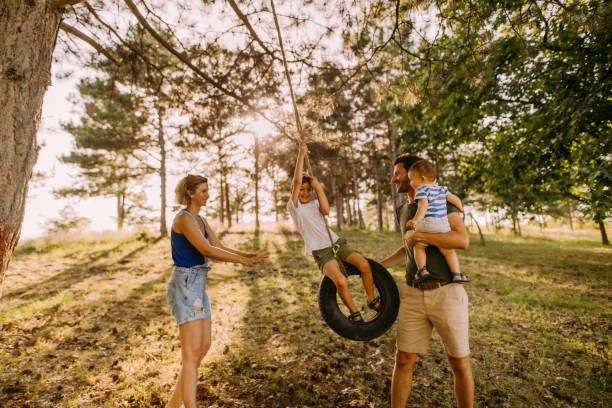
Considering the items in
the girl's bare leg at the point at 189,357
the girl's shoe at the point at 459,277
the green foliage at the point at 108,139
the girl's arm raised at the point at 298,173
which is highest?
the green foliage at the point at 108,139

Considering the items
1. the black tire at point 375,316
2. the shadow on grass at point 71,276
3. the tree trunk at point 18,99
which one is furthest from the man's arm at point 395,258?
the shadow on grass at point 71,276

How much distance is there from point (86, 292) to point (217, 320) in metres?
3.31

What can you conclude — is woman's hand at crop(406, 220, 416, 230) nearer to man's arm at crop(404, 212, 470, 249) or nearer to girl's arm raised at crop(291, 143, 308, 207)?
man's arm at crop(404, 212, 470, 249)

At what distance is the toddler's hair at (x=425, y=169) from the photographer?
2297 mm

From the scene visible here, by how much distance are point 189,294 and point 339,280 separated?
4.82ft

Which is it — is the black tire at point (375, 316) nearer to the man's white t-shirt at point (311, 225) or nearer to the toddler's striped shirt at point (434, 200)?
the man's white t-shirt at point (311, 225)

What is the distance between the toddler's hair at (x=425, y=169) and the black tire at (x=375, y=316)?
0.99 metres

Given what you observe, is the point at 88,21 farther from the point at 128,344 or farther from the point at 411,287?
the point at 411,287

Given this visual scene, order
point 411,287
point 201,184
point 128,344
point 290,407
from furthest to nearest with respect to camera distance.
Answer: point 128,344, point 290,407, point 201,184, point 411,287

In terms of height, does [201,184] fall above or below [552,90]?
below

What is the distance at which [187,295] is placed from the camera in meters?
2.28

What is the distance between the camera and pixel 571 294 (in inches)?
242

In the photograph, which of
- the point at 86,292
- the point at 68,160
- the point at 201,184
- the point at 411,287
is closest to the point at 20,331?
the point at 86,292

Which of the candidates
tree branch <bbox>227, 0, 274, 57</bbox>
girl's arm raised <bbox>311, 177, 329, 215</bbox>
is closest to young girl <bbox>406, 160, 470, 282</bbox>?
girl's arm raised <bbox>311, 177, 329, 215</bbox>
